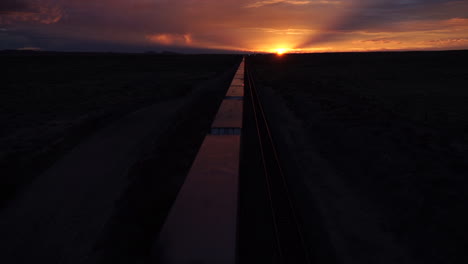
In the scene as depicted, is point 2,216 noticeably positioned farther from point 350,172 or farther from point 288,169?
point 350,172

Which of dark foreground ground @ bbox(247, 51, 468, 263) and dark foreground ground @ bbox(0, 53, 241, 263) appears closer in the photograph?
dark foreground ground @ bbox(247, 51, 468, 263)

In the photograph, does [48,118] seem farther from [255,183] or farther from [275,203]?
[275,203]

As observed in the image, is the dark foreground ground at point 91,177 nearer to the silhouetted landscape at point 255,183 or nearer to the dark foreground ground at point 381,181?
the silhouetted landscape at point 255,183

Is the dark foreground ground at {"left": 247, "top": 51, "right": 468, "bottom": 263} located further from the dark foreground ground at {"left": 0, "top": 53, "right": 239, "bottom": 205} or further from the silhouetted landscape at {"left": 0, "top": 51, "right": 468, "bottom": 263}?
the dark foreground ground at {"left": 0, "top": 53, "right": 239, "bottom": 205}

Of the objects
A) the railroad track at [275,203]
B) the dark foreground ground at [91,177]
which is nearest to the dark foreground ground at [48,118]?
the dark foreground ground at [91,177]

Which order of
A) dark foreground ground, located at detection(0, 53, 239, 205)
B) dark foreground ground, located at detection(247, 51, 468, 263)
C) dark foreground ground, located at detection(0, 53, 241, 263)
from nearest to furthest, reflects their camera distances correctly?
dark foreground ground, located at detection(247, 51, 468, 263) < dark foreground ground, located at detection(0, 53, 241, 263) < dark foreground ground, located at detection(0, 53, 239, 205)

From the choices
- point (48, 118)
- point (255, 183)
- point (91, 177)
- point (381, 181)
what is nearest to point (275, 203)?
point (255, 183)

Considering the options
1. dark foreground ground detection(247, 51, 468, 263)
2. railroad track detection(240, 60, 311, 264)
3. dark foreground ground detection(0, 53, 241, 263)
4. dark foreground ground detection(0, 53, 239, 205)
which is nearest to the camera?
railroad track detection(240, 60, 311, 264)

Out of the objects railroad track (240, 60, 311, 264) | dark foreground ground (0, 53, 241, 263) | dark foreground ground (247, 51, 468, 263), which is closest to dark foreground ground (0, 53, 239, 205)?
dark foreground ground (0, 53, 241, 263)

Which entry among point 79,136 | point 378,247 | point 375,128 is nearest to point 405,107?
point 375,128
